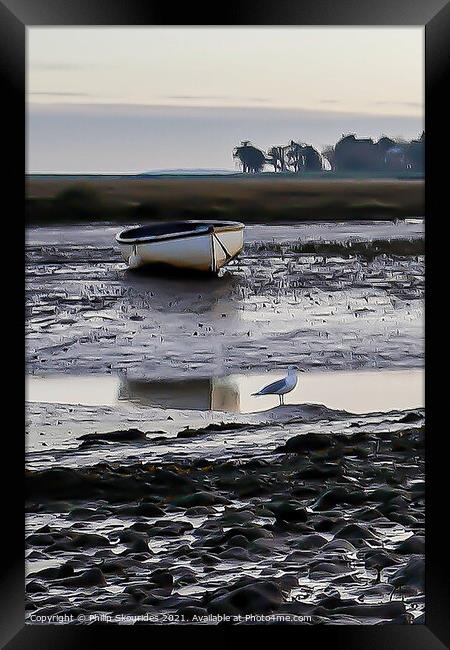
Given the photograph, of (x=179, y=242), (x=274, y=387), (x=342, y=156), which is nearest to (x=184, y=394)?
(x=274, y=387)

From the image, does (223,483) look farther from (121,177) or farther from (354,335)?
(121,177)

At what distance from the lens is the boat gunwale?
108 inches

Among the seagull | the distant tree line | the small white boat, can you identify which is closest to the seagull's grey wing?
the seagull

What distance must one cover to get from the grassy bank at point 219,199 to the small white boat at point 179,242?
3 centimetres

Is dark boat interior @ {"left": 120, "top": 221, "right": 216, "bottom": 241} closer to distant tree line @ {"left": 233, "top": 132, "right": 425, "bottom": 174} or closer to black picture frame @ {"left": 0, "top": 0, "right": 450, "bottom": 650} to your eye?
distant tree line @ {"left": 233, "top": 132, "right": 425, "bottom": 174}

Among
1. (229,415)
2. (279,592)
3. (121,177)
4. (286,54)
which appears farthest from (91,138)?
(279,592)

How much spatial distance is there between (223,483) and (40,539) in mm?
483

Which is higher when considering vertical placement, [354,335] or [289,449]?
[354,335]

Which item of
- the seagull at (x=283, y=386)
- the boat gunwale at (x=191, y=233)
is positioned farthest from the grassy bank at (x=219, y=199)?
the seagull at (x=283, y=386)

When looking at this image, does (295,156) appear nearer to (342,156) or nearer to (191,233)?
(342,156)

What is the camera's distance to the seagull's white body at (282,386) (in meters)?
2.77

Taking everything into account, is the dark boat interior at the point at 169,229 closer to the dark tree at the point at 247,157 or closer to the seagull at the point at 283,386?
the dark tree at the point at 247,157

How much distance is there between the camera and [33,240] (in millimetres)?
2744

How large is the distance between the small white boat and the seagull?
336 millimetres
